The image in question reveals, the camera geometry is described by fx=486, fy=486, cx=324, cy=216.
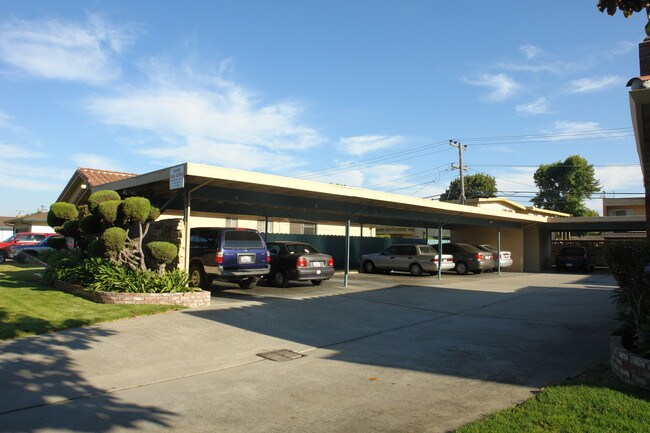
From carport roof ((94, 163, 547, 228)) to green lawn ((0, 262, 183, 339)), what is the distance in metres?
3.17

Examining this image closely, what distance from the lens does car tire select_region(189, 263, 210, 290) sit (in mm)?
13516

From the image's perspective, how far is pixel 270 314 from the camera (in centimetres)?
1030

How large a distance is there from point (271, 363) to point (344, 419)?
2.32m

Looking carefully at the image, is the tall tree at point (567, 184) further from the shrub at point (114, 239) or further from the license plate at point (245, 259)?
the shrub at point (114, 239)

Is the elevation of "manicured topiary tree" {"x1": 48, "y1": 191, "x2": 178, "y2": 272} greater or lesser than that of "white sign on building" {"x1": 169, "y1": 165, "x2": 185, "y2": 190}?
lesser

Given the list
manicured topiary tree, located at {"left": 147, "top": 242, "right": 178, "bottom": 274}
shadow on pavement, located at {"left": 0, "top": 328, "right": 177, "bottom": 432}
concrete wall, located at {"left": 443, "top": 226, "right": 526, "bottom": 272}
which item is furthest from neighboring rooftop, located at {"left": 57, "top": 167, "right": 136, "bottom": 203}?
concrete wall, located at {"left": 443, "top": 226, "right": 526, "bottom": 272}

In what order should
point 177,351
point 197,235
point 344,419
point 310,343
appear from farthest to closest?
point 197,235
point 310,343
point 177,351
point 344,419

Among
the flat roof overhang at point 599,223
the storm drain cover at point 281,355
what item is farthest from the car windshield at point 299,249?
the flat roof overhang at point 599,223

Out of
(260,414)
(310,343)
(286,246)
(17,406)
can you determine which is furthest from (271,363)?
(286,246)

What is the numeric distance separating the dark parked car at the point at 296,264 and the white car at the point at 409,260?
722cm

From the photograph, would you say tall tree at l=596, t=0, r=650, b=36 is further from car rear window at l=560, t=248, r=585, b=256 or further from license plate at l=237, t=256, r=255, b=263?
car rear window at l=560, t=248, r=585, b=256

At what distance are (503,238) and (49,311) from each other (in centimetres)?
2655

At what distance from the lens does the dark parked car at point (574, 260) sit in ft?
90.1

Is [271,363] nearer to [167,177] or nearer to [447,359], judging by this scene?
[447,359]
